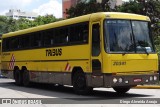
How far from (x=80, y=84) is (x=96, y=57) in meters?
1.71

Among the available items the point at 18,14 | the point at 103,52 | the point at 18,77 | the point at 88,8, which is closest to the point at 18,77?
the point at 18,77

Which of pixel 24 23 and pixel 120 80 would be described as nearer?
pixel 120 80

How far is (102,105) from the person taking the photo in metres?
13.3

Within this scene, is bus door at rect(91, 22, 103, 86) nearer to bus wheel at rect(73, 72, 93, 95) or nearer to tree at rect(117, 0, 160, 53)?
bus wheel at rect(73, 72, 93, 95)

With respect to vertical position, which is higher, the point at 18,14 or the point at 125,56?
the point at 18,14

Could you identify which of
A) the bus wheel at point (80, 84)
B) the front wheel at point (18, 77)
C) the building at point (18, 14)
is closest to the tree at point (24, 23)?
the front wheel at point (18, 77)

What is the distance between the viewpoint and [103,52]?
1527 centimetres

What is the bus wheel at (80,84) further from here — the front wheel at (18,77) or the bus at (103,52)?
the front wheel at (18,77)

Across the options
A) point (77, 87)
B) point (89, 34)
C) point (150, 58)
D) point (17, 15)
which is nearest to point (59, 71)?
point (77, 87)

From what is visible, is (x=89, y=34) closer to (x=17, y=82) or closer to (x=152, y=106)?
(x=152, y=106)

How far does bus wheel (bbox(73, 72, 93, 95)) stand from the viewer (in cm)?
1656

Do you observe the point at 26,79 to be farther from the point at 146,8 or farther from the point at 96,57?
the point at 146,8

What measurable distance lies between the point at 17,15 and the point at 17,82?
16164 cm

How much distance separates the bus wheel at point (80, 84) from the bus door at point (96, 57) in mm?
837
